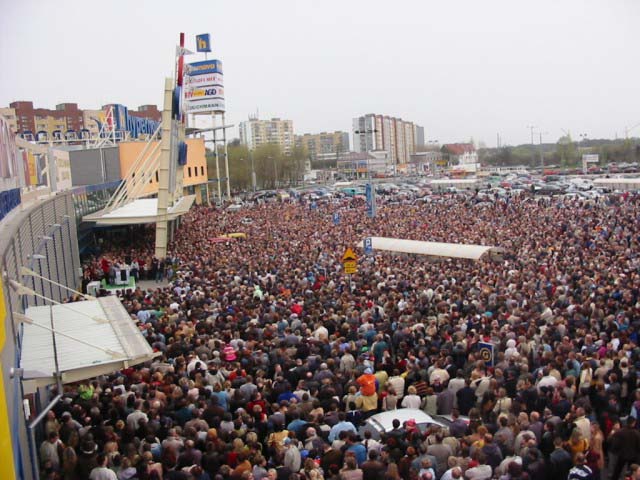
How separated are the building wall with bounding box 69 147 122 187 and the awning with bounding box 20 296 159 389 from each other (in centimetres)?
2770

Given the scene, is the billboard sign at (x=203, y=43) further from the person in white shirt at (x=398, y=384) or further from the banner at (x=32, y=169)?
the person in white shirt at (x=398, y=384)

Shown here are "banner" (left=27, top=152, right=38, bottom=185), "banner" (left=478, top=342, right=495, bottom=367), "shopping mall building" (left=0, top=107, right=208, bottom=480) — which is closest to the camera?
"shopping mall building" (left=0, top=107, right=208, bottom=480)

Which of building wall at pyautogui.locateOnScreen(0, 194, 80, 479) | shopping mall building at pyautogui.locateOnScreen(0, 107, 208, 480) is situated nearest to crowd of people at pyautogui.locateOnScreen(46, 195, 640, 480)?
shopping mall building at pyautogui.locateOnScreen(0, 107, 208, 480)

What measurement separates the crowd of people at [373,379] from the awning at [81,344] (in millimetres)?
866

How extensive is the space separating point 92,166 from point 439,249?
24164 millimetres

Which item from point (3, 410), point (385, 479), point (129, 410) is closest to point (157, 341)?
point (129, 410)

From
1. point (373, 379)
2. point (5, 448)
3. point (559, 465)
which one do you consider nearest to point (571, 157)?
point (373, 379)

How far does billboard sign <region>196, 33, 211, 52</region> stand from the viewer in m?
64.5

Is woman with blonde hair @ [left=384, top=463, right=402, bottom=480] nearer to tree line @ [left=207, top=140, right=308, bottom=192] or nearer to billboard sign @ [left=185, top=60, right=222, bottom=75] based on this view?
billboard sign @ [left=185, top=60, right=222, bottom=75]

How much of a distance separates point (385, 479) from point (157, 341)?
273 inches

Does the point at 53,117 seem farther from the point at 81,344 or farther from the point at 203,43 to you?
the point at 81,344

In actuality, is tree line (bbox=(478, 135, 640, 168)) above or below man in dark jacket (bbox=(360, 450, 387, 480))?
above

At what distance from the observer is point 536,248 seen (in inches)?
901

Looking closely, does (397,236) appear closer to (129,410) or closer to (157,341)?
(157,341)
